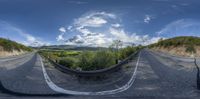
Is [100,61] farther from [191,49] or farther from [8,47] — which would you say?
[8,47]

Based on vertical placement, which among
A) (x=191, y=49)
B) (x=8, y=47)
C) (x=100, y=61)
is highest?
(x=8, y=47)

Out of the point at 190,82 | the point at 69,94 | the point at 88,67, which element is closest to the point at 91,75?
the point at 190,82

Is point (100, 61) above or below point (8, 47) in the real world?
below

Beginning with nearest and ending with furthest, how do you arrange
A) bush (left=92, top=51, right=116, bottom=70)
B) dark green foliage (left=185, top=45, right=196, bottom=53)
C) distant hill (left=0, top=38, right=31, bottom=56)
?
bush (left=92, top=51, right=116, bottom=70)
dark green foliage (left=185, top=45, right=196, bottom=53)
distant hill (left=0, top=38, right=31, bottom=56)

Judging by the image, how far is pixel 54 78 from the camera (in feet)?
49.5

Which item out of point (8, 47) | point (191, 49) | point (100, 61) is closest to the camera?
point (100, 61)

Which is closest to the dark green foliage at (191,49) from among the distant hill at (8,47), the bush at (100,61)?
the bush at (100,61)

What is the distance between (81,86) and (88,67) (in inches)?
987

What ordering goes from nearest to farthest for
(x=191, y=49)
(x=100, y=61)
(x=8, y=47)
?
(x=100, y=61) < (x=191, y=49) < (x=8, y=47)

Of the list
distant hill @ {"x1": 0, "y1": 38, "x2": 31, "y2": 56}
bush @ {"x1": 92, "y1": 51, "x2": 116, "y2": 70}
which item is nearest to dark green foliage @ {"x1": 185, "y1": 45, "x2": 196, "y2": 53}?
bush @ {"x1": 92, "y1": 51, "x2": 116, "y2": 70}

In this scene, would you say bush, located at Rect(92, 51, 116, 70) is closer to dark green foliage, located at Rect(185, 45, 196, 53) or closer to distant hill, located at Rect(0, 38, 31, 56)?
dark green foliage, located at Rect(185, 45, 196, 53)

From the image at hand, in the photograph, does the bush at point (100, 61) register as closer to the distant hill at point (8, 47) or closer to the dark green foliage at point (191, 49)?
the dark green foliage at point (191, 49)

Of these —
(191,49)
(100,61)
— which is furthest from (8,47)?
(100,61)

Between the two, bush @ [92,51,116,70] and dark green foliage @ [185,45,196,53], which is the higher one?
dark green foliage @ [185,45,196,53]
